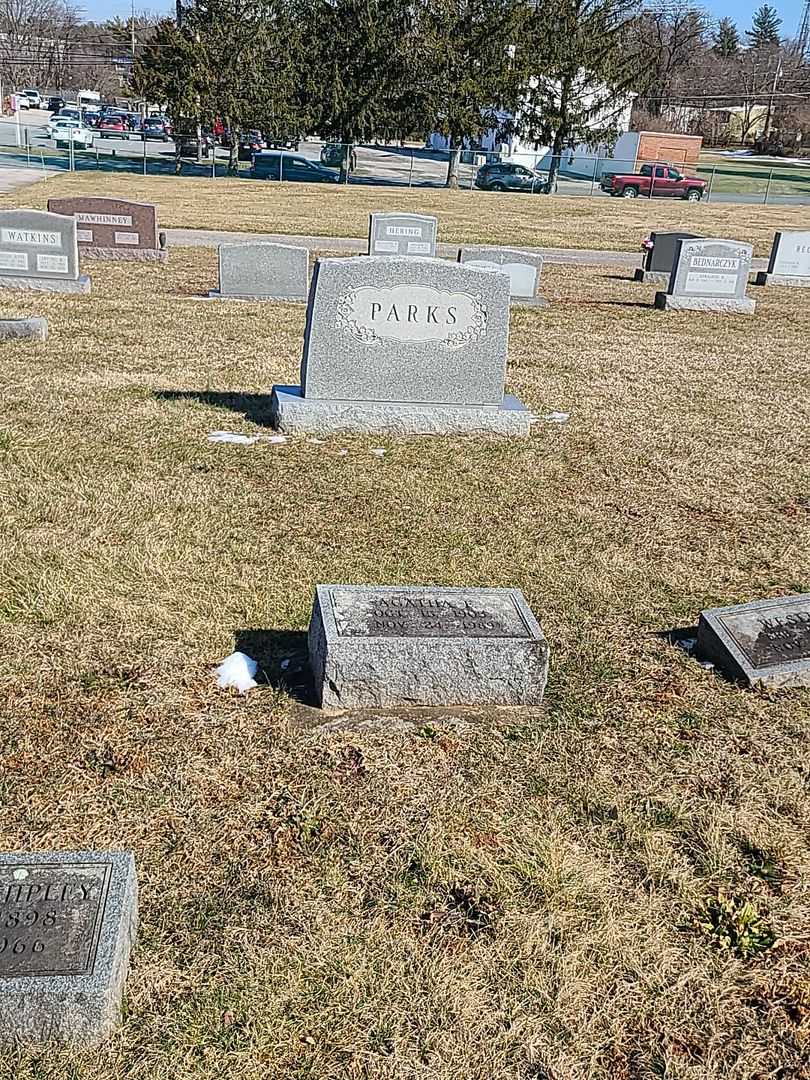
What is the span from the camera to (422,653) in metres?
3.88

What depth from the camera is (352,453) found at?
284 inches

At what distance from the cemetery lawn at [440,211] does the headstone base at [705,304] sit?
9339 millimetres

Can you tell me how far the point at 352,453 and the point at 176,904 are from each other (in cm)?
463

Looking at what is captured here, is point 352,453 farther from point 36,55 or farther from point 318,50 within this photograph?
point 36,55

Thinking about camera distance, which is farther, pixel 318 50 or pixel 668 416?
pixel 318 50

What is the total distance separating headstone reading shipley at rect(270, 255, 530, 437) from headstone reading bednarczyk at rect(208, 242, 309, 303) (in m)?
6.78

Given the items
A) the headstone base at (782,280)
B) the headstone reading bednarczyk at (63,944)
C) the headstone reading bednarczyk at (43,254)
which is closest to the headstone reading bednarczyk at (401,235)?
the headstone reading bednarczyk at (43,254)

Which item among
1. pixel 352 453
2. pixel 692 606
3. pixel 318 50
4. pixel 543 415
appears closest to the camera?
pixel 692 606

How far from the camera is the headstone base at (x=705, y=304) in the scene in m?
15.4

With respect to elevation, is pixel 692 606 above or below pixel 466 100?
below

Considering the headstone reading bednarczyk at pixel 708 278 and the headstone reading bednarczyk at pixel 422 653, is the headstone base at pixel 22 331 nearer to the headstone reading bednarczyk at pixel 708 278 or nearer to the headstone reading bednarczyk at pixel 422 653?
the headstone reading bednarczyk at pixel 422 653

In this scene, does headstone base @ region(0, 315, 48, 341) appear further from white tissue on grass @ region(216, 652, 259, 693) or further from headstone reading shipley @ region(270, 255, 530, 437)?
white tissue on grass @ region(216, 652, 259, 693)

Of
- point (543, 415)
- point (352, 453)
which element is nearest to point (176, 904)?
point (352, 453)

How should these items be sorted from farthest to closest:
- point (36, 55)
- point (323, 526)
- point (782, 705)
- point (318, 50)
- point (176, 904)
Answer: point (36, 55) → point (318, 50) → point (323, 526) → point (782, 705) → point (176, 904)
